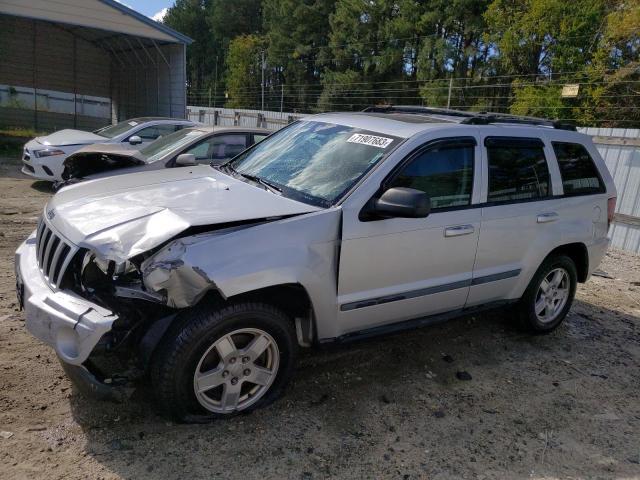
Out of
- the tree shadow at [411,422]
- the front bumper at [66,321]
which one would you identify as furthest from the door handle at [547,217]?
the front bumper at [66,321]

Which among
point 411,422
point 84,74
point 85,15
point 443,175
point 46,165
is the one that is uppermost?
point 85,15

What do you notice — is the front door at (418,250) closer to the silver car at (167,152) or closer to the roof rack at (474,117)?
the roof rack at (474,117)

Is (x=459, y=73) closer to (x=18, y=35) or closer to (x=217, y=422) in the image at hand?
(x=18, y=35)

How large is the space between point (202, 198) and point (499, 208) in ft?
7.33

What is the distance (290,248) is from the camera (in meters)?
3.03

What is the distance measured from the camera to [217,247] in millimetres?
2811

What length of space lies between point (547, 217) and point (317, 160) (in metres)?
2.03

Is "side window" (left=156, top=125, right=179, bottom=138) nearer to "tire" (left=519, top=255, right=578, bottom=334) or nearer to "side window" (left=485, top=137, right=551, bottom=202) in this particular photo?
"side window" (left=485, top=137, right=551, bottom=202)

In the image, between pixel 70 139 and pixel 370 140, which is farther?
pixel 70 139

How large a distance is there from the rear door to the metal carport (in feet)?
53.5

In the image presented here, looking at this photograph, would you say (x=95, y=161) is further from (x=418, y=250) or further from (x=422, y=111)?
(x=418, y=250)

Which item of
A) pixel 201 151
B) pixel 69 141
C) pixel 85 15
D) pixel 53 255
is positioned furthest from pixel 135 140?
pixel 85 15

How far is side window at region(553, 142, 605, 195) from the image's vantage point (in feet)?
15.0

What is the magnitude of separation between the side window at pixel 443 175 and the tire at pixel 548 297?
1.30m
